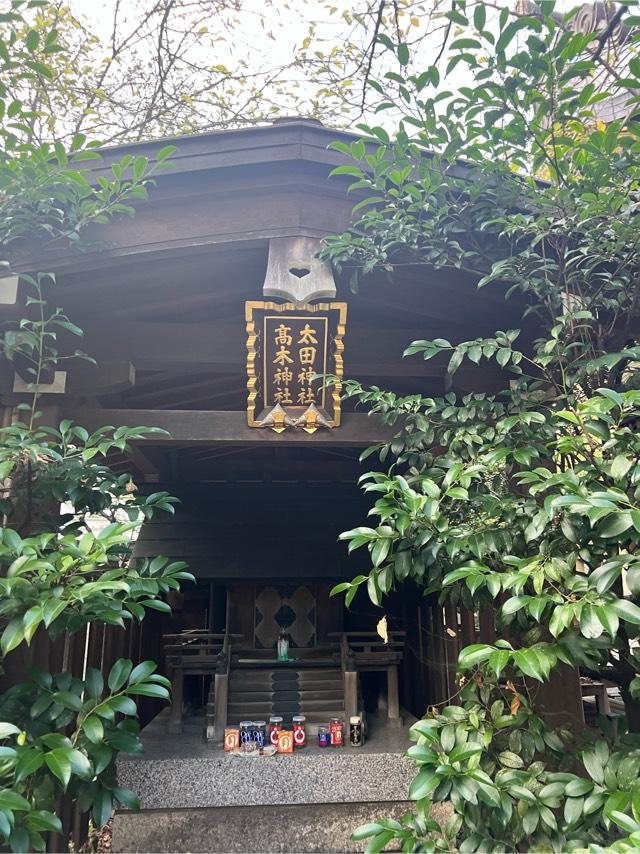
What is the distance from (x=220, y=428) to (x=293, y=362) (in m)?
0.60

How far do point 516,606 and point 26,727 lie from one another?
1796 mm

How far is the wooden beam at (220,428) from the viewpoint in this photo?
10.7 ft

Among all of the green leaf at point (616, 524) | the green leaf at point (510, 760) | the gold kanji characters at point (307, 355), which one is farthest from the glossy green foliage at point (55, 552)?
the green leaf at point (616, 524)

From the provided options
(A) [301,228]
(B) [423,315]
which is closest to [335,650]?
(B) [423,315]

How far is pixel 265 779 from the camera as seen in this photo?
142 inches

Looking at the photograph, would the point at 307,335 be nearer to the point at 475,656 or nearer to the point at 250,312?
the point at 250,312

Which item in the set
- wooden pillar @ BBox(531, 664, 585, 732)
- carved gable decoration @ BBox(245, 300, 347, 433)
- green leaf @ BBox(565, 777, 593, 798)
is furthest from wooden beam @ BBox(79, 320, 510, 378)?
green leaf @ BBox(565, 777, 593, 798)

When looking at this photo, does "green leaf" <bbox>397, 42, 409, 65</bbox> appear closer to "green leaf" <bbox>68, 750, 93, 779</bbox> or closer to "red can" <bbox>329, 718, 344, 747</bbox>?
"green leaf" <bbox>68, 750, 93, 779</bbox>

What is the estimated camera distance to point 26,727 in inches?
79.7

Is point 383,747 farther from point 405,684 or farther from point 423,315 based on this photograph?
point 423,315

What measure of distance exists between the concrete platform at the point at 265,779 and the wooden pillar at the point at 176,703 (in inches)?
45.7

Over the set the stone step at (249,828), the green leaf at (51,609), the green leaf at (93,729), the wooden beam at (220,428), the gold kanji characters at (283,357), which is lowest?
the stone step at (249,828)

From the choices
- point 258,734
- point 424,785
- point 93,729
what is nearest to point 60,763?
point 93,729

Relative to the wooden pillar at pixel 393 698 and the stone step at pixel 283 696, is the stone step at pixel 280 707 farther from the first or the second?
the wooden pillar at pixel 393 698
